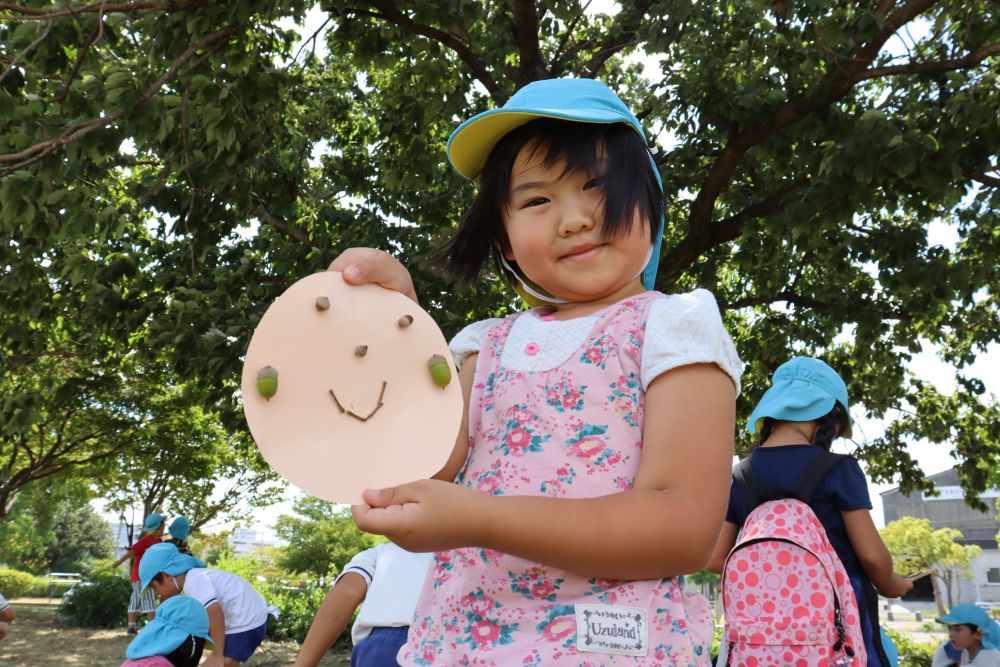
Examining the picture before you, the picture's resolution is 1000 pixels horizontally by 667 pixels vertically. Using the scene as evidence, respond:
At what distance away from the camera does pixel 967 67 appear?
6070 millimetres

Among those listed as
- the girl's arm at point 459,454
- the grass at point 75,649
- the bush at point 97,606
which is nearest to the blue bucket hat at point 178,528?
the grass at point 75,649

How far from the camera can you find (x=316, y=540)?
22.0m

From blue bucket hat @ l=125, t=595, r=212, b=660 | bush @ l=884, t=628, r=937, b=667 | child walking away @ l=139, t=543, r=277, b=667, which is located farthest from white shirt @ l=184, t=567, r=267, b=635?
bush @ l=884, t=628, r=937, b=667

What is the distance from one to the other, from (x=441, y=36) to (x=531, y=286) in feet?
18.9

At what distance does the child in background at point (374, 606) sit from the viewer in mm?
2977

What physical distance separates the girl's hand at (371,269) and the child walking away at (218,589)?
18.8 feet

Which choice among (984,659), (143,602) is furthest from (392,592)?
(143,602)

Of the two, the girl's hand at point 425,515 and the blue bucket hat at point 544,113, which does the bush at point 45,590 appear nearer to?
the blue bucket hat at point 544,113

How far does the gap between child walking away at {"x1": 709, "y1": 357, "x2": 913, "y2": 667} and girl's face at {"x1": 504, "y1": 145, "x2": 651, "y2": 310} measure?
125 centimetres

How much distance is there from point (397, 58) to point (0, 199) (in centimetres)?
379

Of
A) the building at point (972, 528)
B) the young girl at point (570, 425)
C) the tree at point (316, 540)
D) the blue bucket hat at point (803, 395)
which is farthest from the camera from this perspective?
the building at point (972, 528)

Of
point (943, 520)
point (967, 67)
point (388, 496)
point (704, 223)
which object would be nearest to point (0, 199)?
point (388, 496)

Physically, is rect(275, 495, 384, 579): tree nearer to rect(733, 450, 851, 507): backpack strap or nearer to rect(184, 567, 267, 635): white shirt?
rect(184, 567, 267, 635): white shirt

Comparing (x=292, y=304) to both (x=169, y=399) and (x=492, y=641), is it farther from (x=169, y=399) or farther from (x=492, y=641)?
(x=169, y=399)
